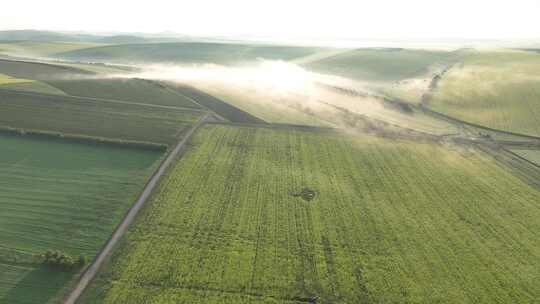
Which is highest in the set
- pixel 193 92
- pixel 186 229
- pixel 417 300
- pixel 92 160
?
pixel 193 92

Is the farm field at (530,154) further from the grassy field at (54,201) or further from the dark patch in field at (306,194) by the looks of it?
the grassy field at (54,201)

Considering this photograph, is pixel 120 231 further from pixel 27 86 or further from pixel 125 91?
pixel 27 86

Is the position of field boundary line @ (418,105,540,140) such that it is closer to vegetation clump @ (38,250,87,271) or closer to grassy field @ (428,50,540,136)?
grassy field @ (428,50,540,136)

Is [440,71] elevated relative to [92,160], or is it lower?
elevated

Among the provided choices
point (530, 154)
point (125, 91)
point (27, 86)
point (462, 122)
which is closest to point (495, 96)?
point (462, 122)

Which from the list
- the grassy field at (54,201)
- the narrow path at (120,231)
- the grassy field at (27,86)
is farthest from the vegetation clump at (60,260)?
the grassy field at (27,86)

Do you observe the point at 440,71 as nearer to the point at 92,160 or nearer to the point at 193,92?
the point at 193,92

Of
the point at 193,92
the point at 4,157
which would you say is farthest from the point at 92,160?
the point at 193,92
